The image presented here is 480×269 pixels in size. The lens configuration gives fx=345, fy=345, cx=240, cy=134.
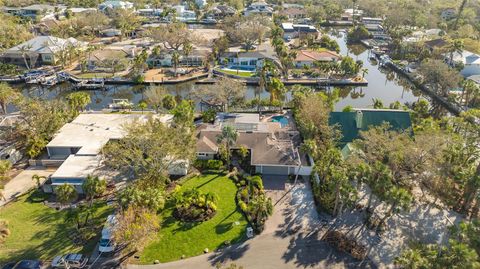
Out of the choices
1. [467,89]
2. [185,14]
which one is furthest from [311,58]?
[185,14]

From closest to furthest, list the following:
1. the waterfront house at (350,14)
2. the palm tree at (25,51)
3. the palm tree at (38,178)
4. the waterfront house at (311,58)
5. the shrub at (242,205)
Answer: the shrub at (242,205)
the palm tree at (38,178)
the palm tree at (25,51)
the waterfront house at (311,58)
the waterfront house at (350,14)

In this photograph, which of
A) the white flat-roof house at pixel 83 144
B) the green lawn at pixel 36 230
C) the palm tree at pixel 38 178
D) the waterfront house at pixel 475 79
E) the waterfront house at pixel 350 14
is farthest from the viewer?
the waterfront house at pixel 350 14

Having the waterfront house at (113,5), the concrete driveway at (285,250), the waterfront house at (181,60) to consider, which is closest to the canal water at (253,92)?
the waterfront house at (181,60)

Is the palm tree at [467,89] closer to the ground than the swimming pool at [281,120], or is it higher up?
higher up

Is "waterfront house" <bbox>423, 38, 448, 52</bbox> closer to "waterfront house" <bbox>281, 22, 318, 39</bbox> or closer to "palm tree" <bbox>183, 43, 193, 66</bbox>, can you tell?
"waterfront house" <bbox>281, 22, 318, 39</bbox>

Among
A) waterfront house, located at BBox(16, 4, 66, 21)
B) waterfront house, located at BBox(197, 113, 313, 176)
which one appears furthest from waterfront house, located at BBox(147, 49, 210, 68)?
waterfront house, located at BBox(16, 4, 66, 21)

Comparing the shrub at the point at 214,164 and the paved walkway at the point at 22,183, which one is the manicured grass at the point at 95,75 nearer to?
the paved walkway at the point at 22,183

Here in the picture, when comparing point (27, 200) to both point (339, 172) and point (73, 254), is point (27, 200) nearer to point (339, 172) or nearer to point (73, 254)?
point (73, 254)

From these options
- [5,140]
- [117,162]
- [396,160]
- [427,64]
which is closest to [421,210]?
[396,160]

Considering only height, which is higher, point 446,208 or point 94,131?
point 94,131
